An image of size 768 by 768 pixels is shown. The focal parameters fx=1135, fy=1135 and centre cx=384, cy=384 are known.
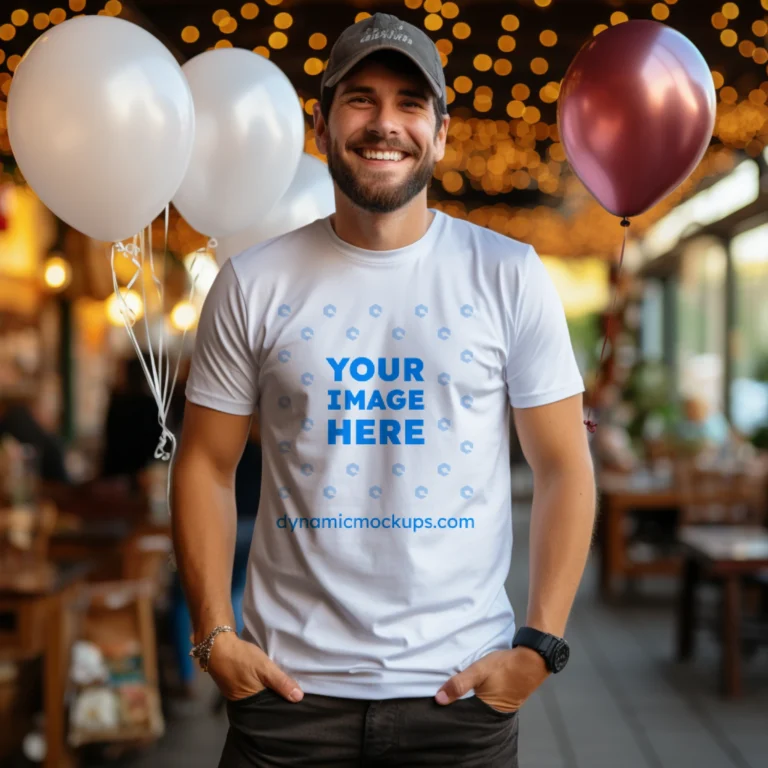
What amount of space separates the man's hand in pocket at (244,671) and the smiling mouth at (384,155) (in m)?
0.76

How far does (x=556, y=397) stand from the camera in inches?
69.6

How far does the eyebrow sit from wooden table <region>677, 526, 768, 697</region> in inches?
168

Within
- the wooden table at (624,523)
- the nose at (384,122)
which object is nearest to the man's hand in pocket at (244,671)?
the nose at (384,122)

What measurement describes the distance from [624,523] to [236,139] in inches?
249

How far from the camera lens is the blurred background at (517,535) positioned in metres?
4.16

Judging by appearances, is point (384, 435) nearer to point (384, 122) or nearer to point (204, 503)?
point (204, 503)

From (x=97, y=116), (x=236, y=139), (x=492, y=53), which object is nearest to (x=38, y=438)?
(x=492, y=53)

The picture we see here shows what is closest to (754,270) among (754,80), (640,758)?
(754,80)

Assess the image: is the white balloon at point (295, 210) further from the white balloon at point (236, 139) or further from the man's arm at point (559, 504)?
the man's arm at point (559, 504)

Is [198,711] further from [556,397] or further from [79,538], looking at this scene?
[556,397]

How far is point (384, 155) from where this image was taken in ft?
5.55

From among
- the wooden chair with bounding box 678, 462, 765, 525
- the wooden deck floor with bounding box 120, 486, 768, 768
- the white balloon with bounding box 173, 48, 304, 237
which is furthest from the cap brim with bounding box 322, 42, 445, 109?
the wooden chair with bounding box 678, 462, 765, 525

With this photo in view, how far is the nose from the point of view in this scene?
169 centimetres

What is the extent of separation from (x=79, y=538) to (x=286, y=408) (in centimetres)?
380
